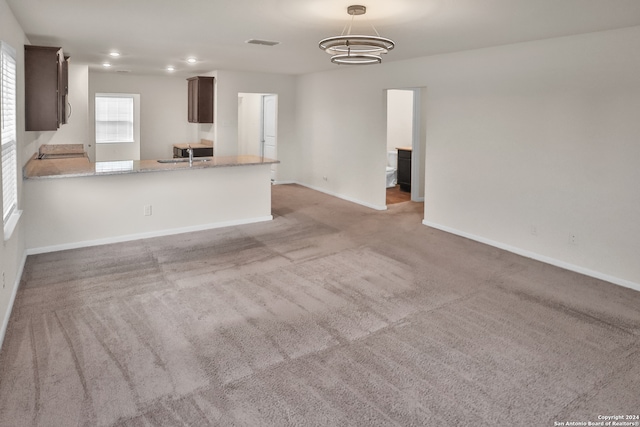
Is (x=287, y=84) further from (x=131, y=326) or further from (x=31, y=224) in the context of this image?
(x=131, y=326)

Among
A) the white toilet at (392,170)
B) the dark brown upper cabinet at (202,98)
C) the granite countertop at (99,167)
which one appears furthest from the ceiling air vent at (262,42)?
the white toilet at (392,170)

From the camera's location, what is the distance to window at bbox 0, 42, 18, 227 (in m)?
3.36

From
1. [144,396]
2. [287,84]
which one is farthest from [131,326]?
[287,84]

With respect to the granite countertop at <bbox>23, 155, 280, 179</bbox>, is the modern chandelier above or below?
above

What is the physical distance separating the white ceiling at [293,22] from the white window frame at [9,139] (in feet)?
1.67

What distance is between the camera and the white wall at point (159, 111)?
9.24 metres

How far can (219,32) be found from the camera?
14.8ft

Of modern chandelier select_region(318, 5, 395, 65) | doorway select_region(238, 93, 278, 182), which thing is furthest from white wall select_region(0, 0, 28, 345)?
doorway select_region(238, 93, 278, 182)

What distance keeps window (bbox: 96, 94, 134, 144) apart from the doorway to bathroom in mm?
5397

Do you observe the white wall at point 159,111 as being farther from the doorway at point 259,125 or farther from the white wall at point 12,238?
the white wall at point 12,238

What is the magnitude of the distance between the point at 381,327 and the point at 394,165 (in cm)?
659

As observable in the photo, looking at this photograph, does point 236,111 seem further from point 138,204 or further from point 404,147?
point 138,204

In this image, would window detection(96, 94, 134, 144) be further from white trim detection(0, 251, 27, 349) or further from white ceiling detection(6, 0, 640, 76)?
white trim detection(0, 251, 27, 349)

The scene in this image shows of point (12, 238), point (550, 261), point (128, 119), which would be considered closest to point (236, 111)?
point (128, 119)
